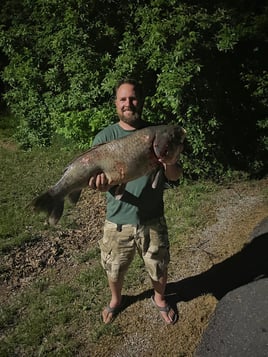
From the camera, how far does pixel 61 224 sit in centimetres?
639

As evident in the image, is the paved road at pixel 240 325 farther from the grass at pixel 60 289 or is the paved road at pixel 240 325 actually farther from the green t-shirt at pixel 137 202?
the green t-shirt at pixel 137 202

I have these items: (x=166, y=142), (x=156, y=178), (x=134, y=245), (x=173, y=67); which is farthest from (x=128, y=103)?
(x=173, y=67)

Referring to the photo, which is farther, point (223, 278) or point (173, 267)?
point (173, 267)

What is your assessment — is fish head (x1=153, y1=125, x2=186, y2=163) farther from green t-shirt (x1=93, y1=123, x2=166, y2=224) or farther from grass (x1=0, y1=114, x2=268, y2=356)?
grass (x1=0, y1=114, x2=268, y2=356)

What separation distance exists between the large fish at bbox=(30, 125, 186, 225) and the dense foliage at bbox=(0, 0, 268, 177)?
3386mm

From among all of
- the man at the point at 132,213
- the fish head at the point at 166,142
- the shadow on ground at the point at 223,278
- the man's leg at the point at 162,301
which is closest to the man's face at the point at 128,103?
the man at the point at 132,213

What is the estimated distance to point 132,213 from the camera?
141 inches

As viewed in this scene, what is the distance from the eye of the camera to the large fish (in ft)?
10.3

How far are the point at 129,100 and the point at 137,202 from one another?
84 cm

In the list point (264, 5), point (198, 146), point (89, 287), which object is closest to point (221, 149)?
point (198, 146)

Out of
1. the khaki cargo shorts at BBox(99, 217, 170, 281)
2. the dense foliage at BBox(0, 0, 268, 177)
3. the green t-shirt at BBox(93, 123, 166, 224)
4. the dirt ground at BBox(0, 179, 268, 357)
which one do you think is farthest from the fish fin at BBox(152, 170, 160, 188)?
the dense foliage at BBox(0, 0, 268, 177)

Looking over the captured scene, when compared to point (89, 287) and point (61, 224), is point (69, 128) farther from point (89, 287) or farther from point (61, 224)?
point (89, 287)

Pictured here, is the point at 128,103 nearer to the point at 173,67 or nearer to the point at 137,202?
the point at 137,202

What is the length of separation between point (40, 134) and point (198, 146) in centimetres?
438
